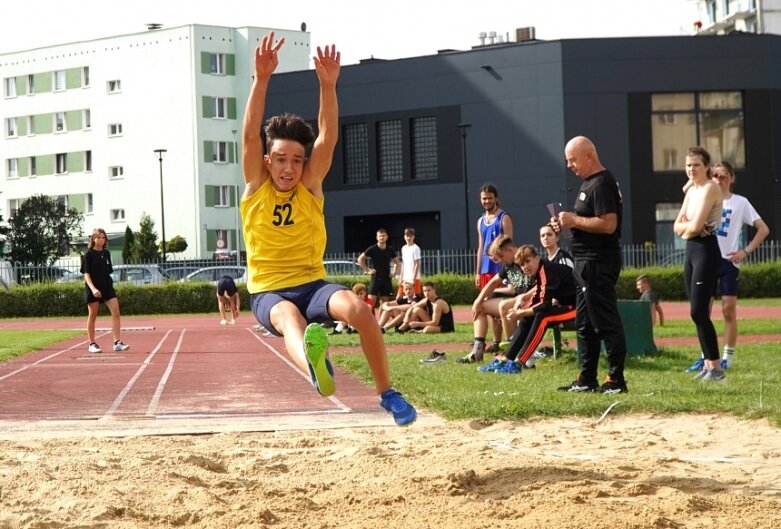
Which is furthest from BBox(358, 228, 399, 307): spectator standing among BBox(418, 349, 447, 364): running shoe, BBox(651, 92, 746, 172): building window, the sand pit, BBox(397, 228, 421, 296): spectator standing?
BBox(651, 92, 746, 172): building window

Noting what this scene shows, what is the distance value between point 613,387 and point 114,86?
58.9 meters

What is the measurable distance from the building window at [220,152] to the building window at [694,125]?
2671cm

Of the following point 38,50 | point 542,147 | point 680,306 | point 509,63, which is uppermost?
point 38,50

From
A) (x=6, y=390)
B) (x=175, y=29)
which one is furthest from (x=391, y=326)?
(x=175, y=29)

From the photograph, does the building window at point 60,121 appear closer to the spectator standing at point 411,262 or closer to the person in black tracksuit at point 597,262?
the spectator standing at point 411,262

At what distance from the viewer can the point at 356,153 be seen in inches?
1925

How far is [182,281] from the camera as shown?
116 ft

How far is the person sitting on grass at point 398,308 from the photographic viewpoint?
20.2 metres

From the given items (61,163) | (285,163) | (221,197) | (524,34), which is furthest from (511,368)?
(61,163)

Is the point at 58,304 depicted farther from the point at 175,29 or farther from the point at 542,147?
the point at 175,29

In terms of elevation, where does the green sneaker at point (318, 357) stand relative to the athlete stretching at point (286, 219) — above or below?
below

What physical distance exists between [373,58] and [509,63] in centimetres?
757

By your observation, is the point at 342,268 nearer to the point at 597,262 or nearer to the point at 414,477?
the point at 597,262

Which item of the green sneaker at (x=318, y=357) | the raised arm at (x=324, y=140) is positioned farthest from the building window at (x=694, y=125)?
the green sneaker at (x=318, y=357)
